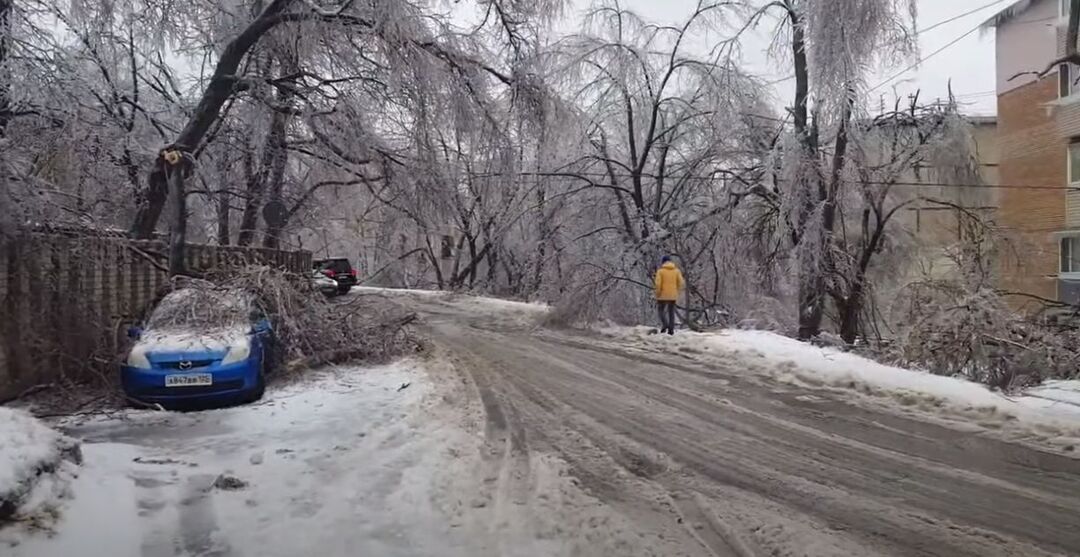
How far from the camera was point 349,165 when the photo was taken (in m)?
14.5

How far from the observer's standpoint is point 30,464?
15.6 feet

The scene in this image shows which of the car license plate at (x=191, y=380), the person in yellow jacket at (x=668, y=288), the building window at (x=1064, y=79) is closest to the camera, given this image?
the car license plate at (x=191, y=380)

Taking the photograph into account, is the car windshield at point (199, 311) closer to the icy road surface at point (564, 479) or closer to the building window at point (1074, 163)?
the icy road surface at point (564, 479)

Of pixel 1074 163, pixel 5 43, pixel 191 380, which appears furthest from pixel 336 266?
pixel 1074 163

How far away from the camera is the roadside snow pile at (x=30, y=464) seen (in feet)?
14.5

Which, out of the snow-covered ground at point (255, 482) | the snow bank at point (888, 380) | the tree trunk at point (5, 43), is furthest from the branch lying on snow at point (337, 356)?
the snow bank at point (888, 380)

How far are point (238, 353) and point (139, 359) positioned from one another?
1.04m

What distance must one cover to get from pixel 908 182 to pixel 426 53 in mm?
11588

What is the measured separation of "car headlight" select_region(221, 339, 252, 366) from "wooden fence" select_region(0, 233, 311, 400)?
1.74 meters

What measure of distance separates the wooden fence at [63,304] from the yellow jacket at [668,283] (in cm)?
958

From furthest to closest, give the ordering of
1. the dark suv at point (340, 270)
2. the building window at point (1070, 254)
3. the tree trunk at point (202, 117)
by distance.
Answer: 1. the dark suv at point (340, 270)
2. the building window at point (1070, 254)
3. the tree trunk at point (202, 117)

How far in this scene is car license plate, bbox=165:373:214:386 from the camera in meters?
8.09

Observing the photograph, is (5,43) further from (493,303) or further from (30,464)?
(493,303)

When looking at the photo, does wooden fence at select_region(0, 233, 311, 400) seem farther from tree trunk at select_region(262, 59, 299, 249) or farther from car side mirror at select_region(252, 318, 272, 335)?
tree trunk at select_region(262, 59, 299, 249)
